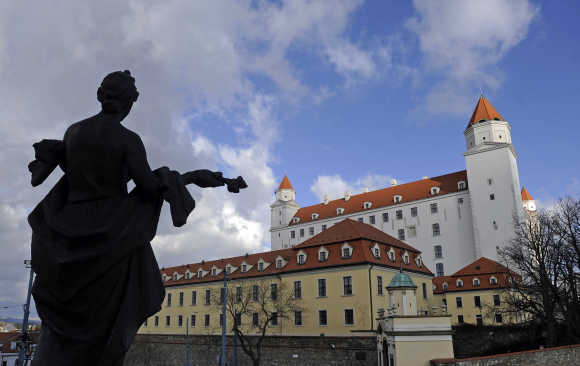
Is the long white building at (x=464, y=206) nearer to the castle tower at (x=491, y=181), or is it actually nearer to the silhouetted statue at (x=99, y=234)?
the castle tower at (x=491, y=181)

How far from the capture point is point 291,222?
282 feet

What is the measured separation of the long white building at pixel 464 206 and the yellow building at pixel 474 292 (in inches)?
284

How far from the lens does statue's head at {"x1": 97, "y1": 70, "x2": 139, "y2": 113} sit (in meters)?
3.61

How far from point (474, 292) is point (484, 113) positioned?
92.3 feet

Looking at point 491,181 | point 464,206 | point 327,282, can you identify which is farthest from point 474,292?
point 327,282

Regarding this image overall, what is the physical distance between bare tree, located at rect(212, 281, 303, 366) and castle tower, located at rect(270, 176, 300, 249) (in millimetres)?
41531

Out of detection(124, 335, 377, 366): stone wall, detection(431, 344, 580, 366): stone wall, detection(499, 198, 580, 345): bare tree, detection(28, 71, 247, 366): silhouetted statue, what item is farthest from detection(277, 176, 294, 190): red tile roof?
detection(28, 71, 247, 366): silhouetted statue

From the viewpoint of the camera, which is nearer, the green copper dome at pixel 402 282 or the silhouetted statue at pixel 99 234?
the silhouetted statue at pixel 99 234

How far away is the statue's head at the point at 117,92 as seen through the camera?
3605 millimetres

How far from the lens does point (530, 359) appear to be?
22750 mm

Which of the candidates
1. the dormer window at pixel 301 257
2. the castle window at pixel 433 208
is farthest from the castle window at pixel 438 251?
the dormer window at pixel 301 257

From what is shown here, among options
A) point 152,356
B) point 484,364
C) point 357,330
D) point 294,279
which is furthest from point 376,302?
point 152,356

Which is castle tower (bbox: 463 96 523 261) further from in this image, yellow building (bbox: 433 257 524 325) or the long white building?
yellow building (bbox: 433 257 524 325)

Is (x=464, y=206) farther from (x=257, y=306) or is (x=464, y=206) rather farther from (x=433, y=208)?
(x=257, y=306)
